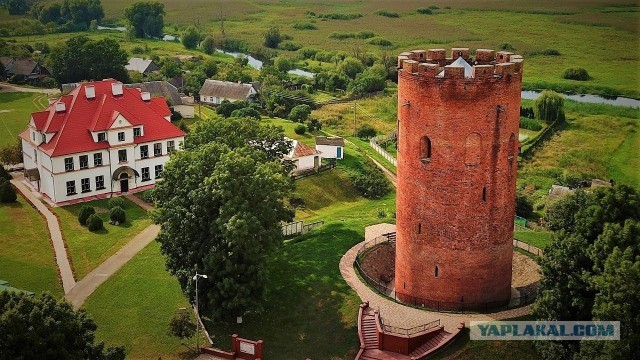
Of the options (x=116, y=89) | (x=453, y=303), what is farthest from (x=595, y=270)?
(x=116, y=89)

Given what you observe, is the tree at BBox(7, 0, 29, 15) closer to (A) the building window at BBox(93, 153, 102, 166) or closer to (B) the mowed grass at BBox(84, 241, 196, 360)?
(A) the building window at BBox(93, 153, 102, 166)

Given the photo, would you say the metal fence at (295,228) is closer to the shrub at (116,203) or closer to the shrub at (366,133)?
the shrub at (116,203)

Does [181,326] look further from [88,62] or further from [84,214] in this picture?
[88,62]

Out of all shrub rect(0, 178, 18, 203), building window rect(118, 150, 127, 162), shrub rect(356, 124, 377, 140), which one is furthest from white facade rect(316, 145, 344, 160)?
shrub rect(0, 178, 18, 203)

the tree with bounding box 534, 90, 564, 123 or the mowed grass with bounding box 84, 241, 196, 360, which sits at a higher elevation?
the tree with bounding box 534, 90, 564, 123

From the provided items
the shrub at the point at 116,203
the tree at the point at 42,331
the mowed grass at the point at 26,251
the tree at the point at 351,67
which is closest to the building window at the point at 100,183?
the shrub at the point at 116,203

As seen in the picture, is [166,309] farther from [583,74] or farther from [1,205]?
[583,74]
